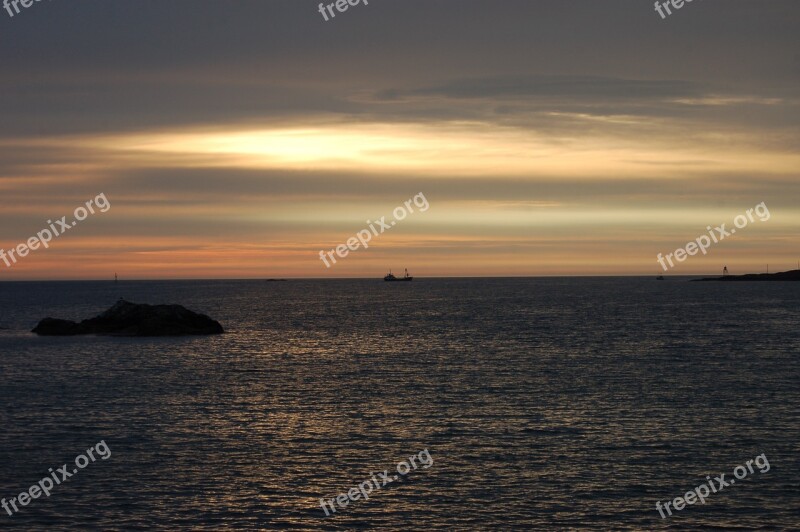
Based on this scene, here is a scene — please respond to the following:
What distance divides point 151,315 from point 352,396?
57811mm

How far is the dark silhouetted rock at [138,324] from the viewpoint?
102 m

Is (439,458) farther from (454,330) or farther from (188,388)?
(454,330)

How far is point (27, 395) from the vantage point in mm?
53531

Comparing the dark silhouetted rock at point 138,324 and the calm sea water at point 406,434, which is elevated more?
the dark silhouetted rock at point 138,324

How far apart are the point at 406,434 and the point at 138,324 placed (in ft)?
228

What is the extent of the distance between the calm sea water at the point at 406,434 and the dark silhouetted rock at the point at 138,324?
58.4ft

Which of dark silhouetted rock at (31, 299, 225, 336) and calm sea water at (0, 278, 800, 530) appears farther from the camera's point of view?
dark silhouetted rock at (31, 299, 225, 336)

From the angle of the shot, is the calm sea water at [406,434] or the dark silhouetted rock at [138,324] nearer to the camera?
the calm sea water at [406,434]

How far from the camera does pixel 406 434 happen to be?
41.2 metres

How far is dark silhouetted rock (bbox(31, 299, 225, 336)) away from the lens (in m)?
102

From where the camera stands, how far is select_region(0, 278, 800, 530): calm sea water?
29.3 meters

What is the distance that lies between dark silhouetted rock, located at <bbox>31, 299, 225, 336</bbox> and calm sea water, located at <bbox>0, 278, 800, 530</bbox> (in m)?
17.8

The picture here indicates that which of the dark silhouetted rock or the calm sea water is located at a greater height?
the dark silhouetted rock

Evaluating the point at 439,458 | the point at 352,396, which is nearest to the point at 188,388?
the point at 352,396
